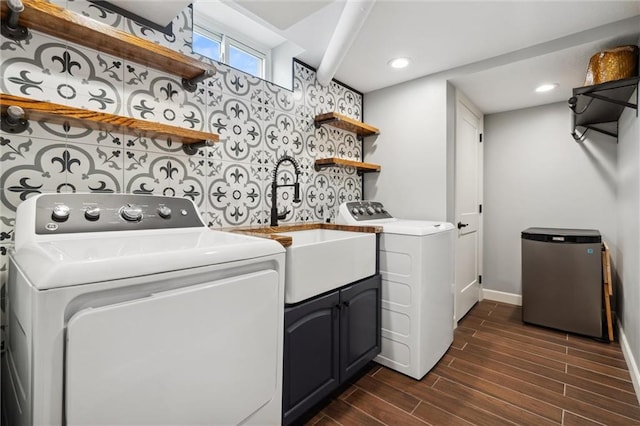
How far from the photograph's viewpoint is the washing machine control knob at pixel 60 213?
1.11 metres

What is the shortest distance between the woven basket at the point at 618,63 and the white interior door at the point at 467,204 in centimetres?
100

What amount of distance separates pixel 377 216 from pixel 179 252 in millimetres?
1898

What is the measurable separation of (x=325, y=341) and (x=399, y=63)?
213cm

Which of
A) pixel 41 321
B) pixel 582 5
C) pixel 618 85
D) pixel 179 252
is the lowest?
pixel 41 321

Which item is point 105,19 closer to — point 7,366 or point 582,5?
point 7,366

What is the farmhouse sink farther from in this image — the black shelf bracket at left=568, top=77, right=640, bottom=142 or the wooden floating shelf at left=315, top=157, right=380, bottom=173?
the black shelf bracket at left=568, top=77, right=640, bottom=142

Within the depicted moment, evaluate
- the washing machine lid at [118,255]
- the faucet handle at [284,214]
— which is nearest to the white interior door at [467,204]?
the faucet handle at [284,214]

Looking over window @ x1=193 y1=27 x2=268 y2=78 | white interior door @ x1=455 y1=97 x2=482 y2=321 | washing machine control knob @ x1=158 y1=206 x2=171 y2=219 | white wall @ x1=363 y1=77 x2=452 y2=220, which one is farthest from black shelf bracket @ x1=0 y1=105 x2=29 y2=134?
white interior door @ x1=455 y1=97 x2=482 y2=321

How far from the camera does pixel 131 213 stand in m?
1.29

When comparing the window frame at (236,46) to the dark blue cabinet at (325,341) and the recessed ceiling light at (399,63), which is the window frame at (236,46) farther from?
the dark blue cabinet at (325,341)

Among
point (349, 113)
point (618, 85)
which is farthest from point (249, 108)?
point (618, 85)

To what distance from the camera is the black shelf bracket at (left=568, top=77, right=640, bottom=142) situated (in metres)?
1.84

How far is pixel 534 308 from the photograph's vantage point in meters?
2.77

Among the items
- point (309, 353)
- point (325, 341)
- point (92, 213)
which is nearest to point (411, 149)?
point (325, 341)
